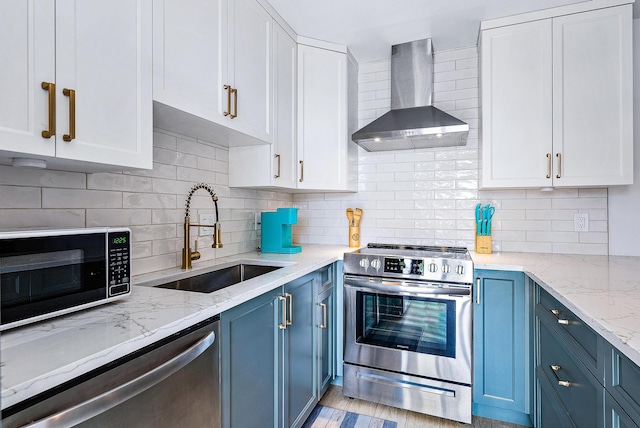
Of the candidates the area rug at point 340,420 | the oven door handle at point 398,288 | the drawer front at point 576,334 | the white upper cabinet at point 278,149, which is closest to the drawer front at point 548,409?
the drawer front at point 576,334

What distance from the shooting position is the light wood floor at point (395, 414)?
1917 millimetres

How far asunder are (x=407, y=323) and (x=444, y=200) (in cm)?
105

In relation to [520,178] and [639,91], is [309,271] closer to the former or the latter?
[520,178]

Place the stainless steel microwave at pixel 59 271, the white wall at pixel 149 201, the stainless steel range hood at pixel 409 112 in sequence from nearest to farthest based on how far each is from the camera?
the stainless steel microwave at pixel 59 271 → the white wall at pixel 149 201 → the stainless steel range hood at pixel 409 112

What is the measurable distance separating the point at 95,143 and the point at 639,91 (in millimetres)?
2941

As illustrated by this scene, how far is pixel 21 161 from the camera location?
0.94 m

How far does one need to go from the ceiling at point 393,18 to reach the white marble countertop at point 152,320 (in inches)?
62.9

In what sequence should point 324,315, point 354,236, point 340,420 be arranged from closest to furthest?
point 340,420 → point 324,315 → point 354,236

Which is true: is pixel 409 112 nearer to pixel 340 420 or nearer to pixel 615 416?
pixel 615 416

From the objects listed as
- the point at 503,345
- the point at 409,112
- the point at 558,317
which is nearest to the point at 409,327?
the point at 503,345

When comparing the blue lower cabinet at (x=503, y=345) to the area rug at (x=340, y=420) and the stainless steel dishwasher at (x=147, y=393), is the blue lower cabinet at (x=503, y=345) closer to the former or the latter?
the area rug at (x=340, y=420)

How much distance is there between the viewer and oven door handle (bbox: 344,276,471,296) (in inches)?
74.4

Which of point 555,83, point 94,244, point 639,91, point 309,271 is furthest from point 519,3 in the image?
point 94,244

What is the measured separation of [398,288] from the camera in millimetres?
1983
